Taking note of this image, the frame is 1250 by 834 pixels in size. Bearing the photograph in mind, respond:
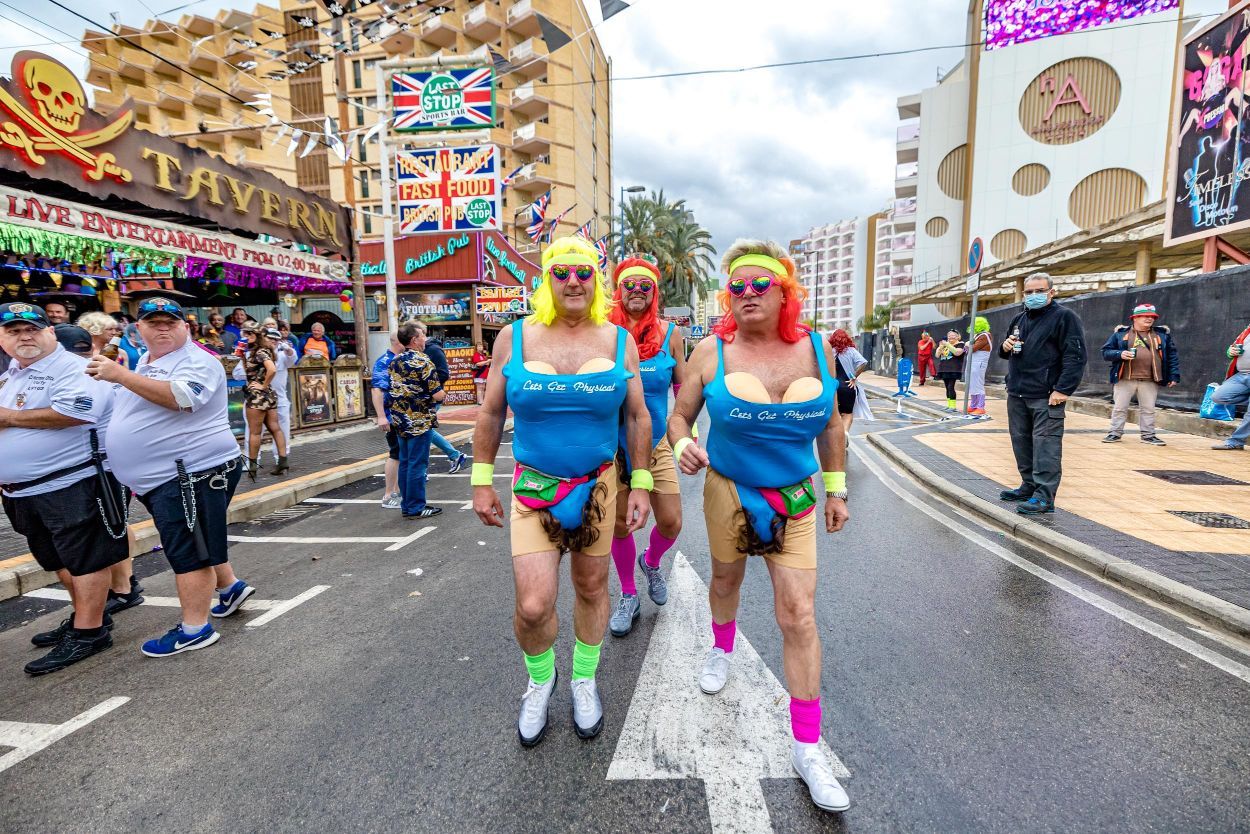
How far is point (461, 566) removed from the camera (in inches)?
181

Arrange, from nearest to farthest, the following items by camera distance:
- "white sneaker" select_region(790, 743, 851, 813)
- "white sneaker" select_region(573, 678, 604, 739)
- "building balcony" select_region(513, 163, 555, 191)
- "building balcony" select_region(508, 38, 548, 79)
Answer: "white sneaker" select_region(790, 743, 851, 813)
"white sneaker" select_region(573, 678, 604, 739)
"building balcony" select_region(508, 38, 548, 79)
"building balcony" select_region(513, 163, 555, 191)

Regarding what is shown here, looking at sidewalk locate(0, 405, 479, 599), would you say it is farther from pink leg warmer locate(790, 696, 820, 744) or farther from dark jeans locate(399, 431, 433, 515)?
pink leg warmer locate(790, 696, 820, 744)

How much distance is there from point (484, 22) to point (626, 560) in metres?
41.4

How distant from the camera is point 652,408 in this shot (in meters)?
3.59

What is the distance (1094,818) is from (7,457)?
511cm

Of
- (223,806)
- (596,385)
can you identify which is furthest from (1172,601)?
(223,806)

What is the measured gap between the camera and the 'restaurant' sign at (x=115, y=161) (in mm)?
7148

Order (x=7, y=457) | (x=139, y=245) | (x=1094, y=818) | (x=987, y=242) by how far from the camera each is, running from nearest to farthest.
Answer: (x=1094, y=818) < (x=7, y=457) < (x=139, y=245) < (x=987, y=242)

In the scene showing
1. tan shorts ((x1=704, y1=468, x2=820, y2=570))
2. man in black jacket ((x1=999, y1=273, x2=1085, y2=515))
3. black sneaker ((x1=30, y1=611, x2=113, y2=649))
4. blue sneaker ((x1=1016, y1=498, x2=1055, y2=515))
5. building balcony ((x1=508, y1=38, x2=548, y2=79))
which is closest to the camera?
tan shorts ((x1=704, y1=468, x2=820, y2=570))

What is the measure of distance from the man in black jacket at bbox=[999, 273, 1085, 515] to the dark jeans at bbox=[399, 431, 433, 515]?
19.2 ft

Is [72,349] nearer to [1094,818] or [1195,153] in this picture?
[1094,818]

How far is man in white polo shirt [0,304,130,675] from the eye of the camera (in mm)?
3096

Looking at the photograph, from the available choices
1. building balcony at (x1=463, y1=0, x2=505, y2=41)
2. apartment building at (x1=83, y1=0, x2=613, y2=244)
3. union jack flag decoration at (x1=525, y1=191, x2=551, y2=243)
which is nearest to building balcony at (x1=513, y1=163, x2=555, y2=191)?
apartment building at (x1=83, y1=0, x2=613, y2=244)

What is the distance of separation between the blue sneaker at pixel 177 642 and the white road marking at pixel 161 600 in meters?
0.51
